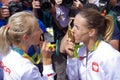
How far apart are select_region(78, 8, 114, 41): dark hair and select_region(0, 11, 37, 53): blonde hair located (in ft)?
1.68

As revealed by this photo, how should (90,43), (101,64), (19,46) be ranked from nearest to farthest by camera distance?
(19,46), (101,64), (90,43)

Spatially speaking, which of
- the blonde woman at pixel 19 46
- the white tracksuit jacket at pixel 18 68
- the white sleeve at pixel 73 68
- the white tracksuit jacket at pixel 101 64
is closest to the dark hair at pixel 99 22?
the white tracksuit jacket at pixel 101 64

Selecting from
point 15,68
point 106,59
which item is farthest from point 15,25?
point 106,59

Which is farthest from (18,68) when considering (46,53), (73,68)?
(73,68)

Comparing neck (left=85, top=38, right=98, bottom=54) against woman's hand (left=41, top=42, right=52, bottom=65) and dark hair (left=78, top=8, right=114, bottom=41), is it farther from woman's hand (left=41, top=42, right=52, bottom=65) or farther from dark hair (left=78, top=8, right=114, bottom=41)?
woman's hand (left=41, top=42, right=52, bottom=65)

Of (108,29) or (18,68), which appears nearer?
(18,68)

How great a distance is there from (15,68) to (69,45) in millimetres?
638

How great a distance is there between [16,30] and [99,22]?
2.51 feet

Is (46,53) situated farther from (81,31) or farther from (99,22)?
(99,22)

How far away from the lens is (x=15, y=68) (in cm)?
222

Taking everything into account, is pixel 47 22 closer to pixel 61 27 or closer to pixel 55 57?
pixel 61 27

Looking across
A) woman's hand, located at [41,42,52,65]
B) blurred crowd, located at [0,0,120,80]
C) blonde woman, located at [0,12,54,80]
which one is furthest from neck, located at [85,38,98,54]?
blurred crowd, located at [0,0,120,80]

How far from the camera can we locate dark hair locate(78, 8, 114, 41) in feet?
8.34

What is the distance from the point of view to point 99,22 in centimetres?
256
